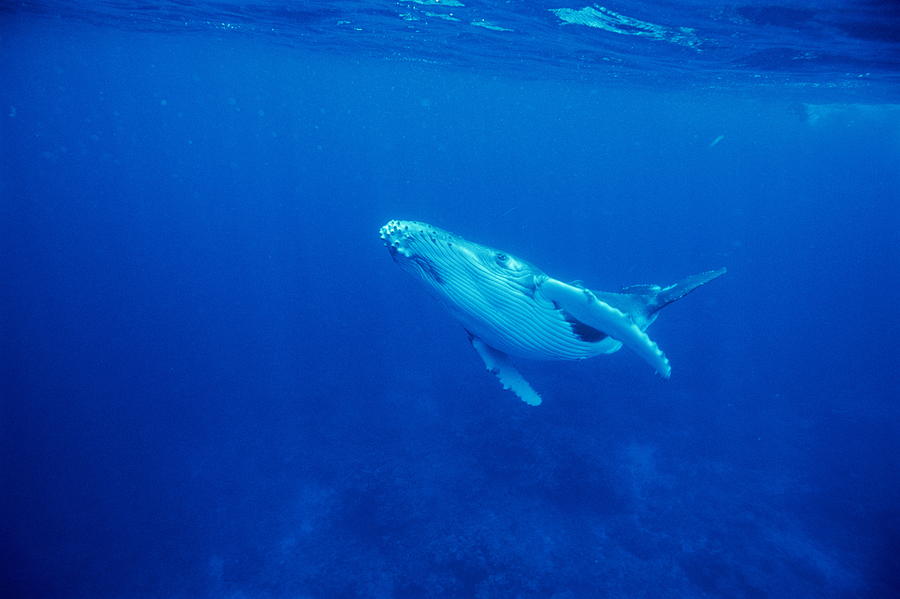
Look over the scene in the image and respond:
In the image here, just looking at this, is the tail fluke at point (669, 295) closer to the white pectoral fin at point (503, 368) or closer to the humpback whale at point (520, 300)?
the humpback whale at point (520, 300)

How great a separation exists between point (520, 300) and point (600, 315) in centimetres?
85

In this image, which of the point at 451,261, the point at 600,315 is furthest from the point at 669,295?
the point at 451,261

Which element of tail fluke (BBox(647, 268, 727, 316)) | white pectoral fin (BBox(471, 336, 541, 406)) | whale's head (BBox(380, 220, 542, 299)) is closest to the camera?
whale's head (BBox(380, 220, 542, 299))

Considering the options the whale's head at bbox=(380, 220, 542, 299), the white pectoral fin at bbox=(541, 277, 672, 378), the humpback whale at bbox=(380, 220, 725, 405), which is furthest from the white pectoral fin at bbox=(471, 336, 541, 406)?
the white pectoral fin at bbox=(541, 277, 672, 378)

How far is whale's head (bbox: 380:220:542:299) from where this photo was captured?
4527 mm

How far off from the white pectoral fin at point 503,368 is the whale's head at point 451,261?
84.2 inches

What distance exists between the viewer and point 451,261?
4.74 meters

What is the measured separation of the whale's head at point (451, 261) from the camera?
453 centimetres

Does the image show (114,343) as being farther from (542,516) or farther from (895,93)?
(895,93)

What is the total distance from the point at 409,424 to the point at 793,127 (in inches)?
2791

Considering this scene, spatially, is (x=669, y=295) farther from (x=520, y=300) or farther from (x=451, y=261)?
(x=451, y=261)

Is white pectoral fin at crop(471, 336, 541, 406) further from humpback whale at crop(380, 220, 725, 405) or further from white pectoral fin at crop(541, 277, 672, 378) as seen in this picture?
white pectoral fin at crop(541, 277, 672, 378)

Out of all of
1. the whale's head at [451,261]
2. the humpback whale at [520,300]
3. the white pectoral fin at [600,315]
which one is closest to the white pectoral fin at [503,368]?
the humpback whale at [520,300]

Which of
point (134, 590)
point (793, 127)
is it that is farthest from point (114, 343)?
point (793, 127)
